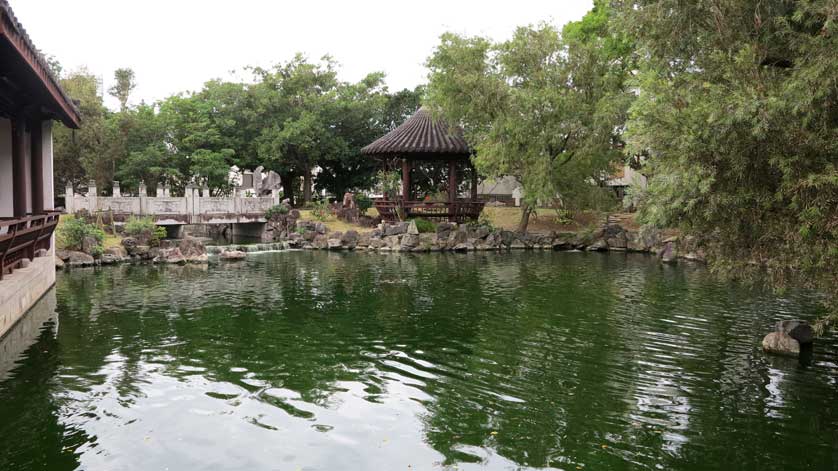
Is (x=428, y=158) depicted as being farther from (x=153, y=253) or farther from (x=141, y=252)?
(x=141, y=252)

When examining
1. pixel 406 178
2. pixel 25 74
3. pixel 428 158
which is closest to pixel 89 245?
pixel 25 74

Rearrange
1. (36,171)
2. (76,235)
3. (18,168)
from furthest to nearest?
(76,235) < (36,171) < (18,168)

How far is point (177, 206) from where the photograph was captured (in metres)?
31.1

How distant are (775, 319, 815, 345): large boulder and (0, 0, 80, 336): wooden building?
470 inches

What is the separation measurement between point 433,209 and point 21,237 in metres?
23.5

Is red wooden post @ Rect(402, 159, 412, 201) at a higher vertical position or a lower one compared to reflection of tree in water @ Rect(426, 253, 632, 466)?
higher

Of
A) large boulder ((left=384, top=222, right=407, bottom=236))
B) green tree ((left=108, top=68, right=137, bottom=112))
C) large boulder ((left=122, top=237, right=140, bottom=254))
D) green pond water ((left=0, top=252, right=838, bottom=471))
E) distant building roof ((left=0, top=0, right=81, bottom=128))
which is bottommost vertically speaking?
green pond water ((left=0, top=252, right=838, bottom=471))

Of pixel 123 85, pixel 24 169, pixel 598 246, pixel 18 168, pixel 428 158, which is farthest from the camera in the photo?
pixel 123 85

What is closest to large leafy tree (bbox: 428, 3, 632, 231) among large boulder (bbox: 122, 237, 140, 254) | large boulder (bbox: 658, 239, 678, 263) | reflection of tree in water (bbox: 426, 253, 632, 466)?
large boulder (bbox: 658, 239, 678, 263)

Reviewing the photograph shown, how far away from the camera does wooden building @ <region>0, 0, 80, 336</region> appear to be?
10.2 metres

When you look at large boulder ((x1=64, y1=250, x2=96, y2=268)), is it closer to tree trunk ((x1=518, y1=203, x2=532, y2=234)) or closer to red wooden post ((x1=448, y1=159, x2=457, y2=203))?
red wooden post ((x1=448, y1=159, x2=457, y2=203))

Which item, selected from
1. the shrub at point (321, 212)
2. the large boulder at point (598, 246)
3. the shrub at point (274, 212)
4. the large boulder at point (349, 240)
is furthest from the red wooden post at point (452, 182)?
the shrub at point (274, 212)

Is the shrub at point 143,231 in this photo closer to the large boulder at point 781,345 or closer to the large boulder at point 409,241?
the large boulder at point 409,241

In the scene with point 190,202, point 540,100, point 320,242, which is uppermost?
point 540,100
